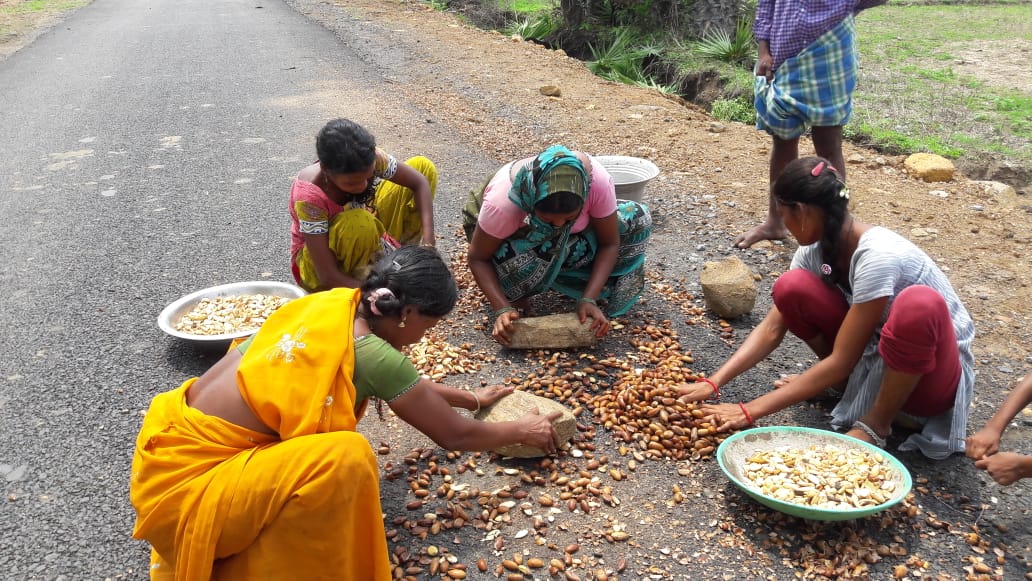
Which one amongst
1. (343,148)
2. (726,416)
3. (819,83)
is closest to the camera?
(726,416)

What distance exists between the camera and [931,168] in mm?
5395

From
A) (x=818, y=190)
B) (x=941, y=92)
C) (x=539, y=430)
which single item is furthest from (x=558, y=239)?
(x=941, y=92)

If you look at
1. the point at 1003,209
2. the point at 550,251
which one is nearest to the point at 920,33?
the point at 1003,209

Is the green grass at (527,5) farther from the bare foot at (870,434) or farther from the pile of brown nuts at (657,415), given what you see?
the bare foot at (870,434)

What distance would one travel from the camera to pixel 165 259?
441 centimetres

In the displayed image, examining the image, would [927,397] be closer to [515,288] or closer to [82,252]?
[515,288]

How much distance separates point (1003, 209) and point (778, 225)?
1.72m

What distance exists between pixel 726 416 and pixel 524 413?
2.51 feet

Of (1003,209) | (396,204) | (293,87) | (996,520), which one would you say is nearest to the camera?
(996,520)

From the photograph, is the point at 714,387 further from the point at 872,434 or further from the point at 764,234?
the point at 764,234

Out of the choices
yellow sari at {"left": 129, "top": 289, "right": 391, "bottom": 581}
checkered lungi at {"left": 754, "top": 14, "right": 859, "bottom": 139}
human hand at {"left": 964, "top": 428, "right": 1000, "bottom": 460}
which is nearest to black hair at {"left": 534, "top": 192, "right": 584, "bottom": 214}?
yellow sari at {"left": 129, "top": 289, "right": 391, "bottom": 581}

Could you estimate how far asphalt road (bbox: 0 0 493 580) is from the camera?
2.66 meters

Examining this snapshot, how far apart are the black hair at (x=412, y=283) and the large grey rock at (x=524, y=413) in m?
0.64

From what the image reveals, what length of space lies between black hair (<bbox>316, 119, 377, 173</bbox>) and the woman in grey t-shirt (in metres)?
1.69
